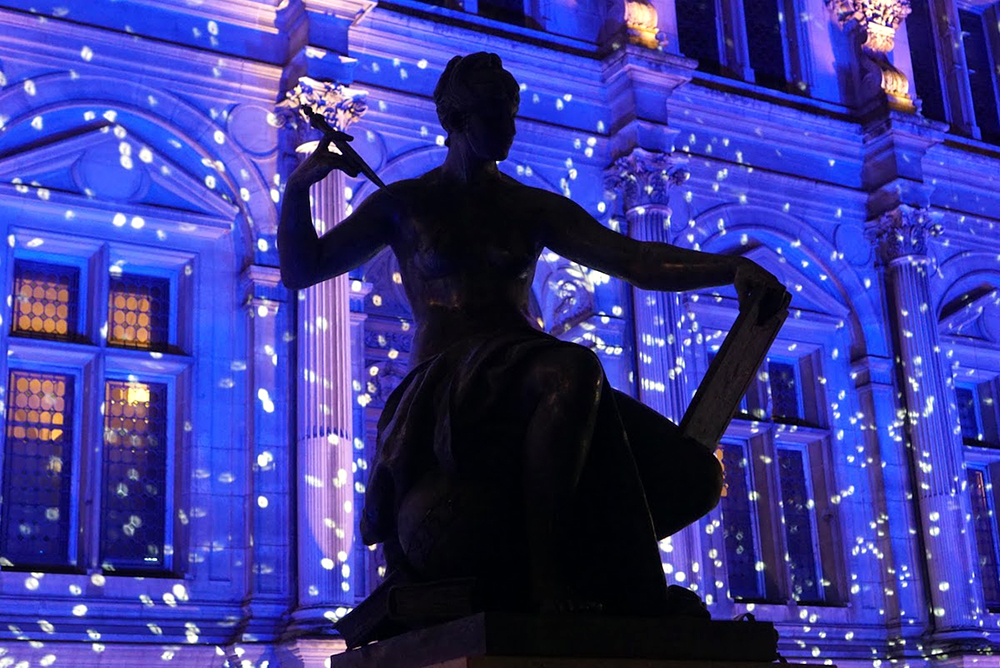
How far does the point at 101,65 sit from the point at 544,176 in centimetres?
372

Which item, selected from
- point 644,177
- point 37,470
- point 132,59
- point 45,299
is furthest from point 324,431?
point 644,177

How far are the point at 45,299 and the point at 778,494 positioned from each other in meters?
6.65

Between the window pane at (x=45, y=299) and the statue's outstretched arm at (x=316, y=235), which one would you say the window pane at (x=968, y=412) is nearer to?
the window pane at (x=45, y=299)

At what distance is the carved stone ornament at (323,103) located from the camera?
1088 centimetres

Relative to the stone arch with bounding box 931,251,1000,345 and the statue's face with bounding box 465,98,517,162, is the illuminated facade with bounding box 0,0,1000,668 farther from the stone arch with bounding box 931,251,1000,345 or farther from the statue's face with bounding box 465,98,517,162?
the statue's face with bounding box 465,98,517,162

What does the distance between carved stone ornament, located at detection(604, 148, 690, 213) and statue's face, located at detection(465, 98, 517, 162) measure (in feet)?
28.6

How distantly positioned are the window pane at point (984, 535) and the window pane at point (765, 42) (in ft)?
14.4

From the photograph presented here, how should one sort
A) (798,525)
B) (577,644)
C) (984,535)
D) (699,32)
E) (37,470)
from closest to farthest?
(577,644) → (37,470) → (798,525) → (699,32) → (984,535)

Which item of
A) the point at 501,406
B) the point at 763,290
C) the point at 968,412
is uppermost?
the point at 968,412

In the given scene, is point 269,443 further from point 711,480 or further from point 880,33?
point 880,33

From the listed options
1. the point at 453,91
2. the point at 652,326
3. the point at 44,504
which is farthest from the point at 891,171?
the point at 453,91

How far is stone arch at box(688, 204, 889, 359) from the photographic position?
1363 cm

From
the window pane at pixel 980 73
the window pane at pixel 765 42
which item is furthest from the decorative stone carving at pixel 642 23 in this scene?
the window pane at pixel 980 73

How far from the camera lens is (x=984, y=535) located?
14758 millimetres
